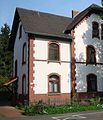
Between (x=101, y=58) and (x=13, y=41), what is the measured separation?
12.4 meters

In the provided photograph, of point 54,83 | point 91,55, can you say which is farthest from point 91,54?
point 54,83

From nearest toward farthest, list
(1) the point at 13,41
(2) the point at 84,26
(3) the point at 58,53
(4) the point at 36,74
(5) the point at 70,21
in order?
(4) the point at 36,74 < (3) the point at 58,53 < (2) the point at 84,26 < (5) the point at 70,21 < (1) the point at 13,41

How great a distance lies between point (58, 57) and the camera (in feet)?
87.7

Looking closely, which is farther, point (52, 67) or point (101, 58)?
point (101, 58)

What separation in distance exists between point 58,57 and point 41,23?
183 inches

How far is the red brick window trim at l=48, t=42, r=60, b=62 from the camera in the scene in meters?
26.3

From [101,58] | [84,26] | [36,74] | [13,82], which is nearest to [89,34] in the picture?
[84,26]

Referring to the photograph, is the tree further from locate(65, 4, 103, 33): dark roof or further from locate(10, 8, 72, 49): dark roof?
Answer: locate(65, 4, 103, 33): dark roof

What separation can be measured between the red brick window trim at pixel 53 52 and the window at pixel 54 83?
1.81 m

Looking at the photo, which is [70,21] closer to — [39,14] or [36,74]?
[39,14]

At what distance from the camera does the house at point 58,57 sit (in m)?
25.2

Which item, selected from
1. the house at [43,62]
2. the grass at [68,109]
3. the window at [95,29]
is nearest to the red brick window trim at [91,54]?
the window at [95,29]

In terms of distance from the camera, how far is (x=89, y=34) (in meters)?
28.8

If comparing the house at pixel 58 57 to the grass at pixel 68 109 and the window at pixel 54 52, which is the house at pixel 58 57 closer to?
the window at pixel 54 52
